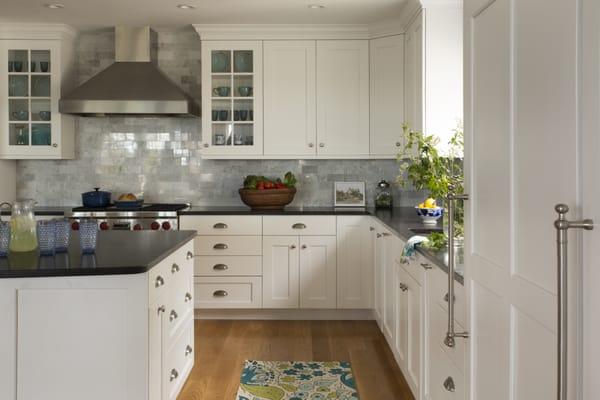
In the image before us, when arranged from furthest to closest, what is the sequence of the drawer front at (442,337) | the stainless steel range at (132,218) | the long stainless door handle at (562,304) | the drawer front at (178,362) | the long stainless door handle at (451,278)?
the stainless steel range at (132,218), the drawer front at (178,362), the drawer front at (442,337), the long stainless door handle at (451,278), the long stainless door handle at (562,304)

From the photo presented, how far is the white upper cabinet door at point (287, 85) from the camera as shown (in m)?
5.10

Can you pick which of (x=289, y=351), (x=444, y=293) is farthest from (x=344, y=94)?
(x=444, y=293)

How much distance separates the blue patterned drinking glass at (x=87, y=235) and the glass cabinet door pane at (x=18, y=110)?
3002 mm

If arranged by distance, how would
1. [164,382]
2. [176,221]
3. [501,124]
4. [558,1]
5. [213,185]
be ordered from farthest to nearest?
[213,185] < [176,221] < [164,382] < [501,124] < [558,1]

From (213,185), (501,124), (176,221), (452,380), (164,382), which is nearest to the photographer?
(501,124)

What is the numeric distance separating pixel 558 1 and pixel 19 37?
16.5 feet

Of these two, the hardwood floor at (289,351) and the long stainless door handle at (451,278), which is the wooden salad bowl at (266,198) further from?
the long stainless door handle at (451,278)

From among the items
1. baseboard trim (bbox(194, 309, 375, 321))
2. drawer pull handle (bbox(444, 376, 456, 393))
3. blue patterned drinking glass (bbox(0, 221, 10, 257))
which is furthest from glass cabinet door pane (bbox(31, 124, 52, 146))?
drawer pull handle (bbox(444, 376, 456, 393))

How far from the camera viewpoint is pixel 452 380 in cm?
227

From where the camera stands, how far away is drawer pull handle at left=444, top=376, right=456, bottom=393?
2260 millimetres

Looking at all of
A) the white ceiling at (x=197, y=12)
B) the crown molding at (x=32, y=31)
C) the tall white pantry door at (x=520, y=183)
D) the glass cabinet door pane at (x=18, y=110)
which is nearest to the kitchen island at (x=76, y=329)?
the tall white pantry door at (x=520, y=183)

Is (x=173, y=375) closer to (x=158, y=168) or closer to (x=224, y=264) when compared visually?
(x=224, y=264)

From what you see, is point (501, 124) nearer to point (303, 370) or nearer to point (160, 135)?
point (303, 370)

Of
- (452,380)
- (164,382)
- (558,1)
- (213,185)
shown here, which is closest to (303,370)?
(164,382)
